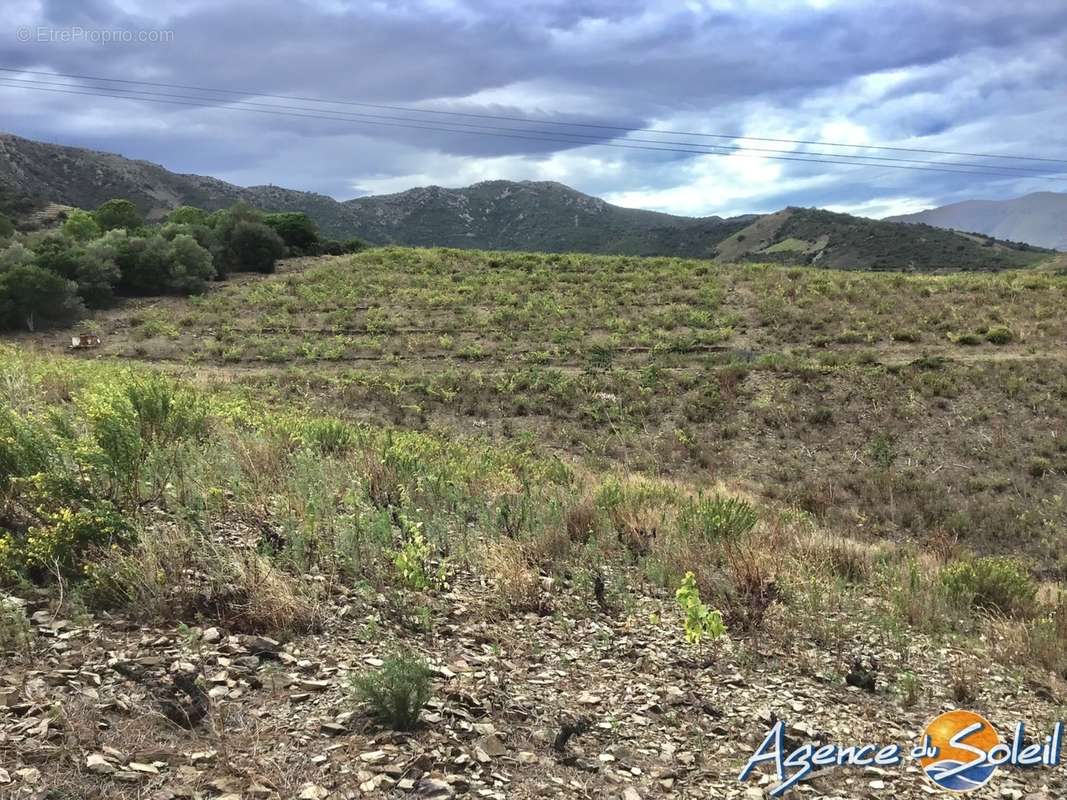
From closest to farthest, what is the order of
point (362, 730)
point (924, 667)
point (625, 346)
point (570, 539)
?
point (362, 730) → point (924, 667) → point (570, 539) → point (625, 346)

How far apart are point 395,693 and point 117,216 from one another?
198 ft

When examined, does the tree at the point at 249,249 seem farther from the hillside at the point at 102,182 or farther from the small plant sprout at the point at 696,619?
the hillside at the point at 102,182

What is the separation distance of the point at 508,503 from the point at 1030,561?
10.3 metres

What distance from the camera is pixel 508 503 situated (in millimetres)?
6539

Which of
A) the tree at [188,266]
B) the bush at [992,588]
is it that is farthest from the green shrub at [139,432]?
the tree at [188,266]

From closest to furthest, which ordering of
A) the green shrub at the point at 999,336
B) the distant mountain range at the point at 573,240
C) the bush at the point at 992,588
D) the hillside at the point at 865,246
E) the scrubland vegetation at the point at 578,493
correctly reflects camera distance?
1. the scrubland vegetation at the point at 578,493
2. the bush at the point at 992,588
3. the green shrub at the point at 999,336
4. the hillside at the point at 865,246
5. the distant mountain range at the point at 573,240

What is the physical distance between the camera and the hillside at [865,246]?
11225 cm

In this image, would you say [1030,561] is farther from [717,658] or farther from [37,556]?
[37,556]

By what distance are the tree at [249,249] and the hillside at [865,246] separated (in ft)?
297

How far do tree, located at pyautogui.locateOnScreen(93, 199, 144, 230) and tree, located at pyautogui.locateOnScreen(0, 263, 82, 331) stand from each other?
Answer: 28.2 metres

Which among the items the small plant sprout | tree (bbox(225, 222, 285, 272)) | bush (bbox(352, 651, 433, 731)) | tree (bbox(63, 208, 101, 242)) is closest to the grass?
the small plant sprout

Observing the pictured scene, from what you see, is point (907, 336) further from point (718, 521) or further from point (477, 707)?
point (477, 707)

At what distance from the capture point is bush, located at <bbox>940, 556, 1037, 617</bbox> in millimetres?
5453

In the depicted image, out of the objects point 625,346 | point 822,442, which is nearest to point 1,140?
point 625,346
